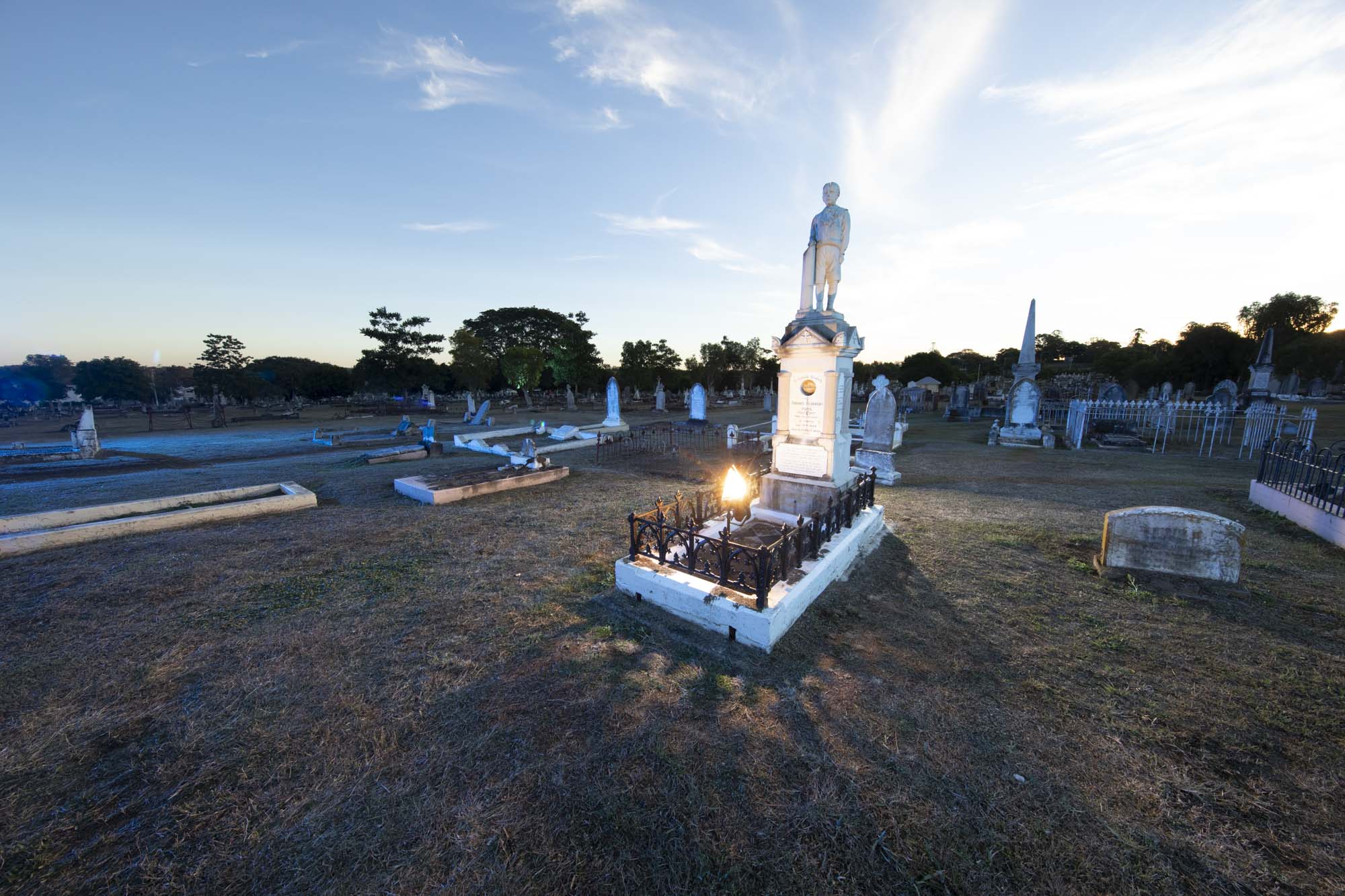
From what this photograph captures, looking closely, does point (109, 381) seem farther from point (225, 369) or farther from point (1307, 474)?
point (1307, 474)

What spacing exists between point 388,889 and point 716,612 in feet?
9.56

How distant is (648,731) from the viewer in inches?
125

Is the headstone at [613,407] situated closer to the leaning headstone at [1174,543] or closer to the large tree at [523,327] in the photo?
the leaning headstone at [1174,543]

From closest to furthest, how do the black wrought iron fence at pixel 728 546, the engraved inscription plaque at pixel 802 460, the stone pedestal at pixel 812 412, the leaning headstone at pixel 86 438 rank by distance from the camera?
the black wrought iron fence at pixel 728 546, the stone pedestal at pixel 812 412, the engraved inscription plaque at pixel 802 460, the leaning headstone at pixel 86 438

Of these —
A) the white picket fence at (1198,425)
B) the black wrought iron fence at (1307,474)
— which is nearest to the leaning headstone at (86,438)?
the black wrought iron fence at (1307,474)

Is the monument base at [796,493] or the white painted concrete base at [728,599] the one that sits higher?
the monument base at [796,493]

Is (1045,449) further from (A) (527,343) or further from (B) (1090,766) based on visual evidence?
(A) (527,343)

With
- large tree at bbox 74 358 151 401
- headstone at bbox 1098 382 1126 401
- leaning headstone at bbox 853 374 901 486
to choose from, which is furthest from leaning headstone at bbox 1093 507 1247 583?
large tree at bbox 74 358 151 401

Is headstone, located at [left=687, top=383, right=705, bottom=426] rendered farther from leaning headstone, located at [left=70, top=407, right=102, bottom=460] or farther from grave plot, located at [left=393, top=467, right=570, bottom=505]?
leaning headstone, located at [left=70, top=407, right=102, bottom=460]

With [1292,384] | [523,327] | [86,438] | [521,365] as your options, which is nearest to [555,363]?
[521,365]

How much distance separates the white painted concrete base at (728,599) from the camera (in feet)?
13.8

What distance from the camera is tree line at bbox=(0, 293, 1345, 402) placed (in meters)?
38.9

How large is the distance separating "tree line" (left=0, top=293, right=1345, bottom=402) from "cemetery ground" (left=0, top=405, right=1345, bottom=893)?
116ft

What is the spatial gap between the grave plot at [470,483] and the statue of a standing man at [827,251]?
23.4 feet
